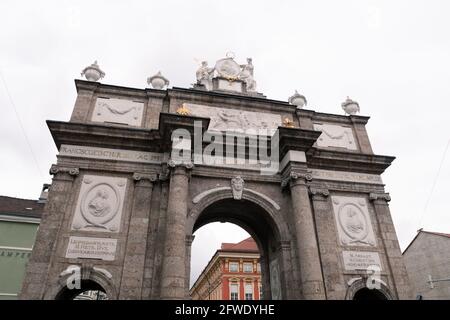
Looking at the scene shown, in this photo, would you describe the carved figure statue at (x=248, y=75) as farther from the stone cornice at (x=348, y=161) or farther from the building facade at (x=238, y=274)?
the building facade at (x=238, y=274)

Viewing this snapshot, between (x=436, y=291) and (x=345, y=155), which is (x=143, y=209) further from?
(x=436, y=291)

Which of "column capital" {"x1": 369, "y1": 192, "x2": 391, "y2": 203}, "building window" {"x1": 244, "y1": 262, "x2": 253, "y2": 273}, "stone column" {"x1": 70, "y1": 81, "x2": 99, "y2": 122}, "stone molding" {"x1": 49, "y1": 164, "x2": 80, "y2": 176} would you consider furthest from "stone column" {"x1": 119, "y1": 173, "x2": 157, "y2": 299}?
"building window" {"x1": 244, "y1": 262, "x2": 253, "y2": 273}

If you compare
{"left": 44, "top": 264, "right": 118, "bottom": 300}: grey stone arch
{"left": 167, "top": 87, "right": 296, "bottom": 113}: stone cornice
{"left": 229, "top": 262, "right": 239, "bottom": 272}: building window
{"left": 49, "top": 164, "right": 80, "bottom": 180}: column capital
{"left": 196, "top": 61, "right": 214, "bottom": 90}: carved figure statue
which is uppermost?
{"left": 196, "top": 61, "right": 214, "bottom": 90}: carved figure statue

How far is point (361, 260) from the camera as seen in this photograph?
50.2 feet

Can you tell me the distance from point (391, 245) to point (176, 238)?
34.6 feet

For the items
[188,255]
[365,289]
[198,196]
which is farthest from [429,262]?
[188,255]

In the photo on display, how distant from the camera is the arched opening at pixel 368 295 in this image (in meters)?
15.0

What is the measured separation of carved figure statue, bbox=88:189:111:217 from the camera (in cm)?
1409

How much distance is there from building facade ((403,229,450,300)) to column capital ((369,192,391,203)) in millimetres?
17970

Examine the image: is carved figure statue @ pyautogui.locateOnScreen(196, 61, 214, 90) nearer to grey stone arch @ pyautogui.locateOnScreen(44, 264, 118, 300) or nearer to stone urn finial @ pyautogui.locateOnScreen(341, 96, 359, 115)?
stone urn finial @ pyautogui.locateOnScreen(341, 96, 359, 115)

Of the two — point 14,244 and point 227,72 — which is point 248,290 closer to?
point 14,244

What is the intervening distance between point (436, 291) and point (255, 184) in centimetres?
2665

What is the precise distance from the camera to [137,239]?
13.7 meters
